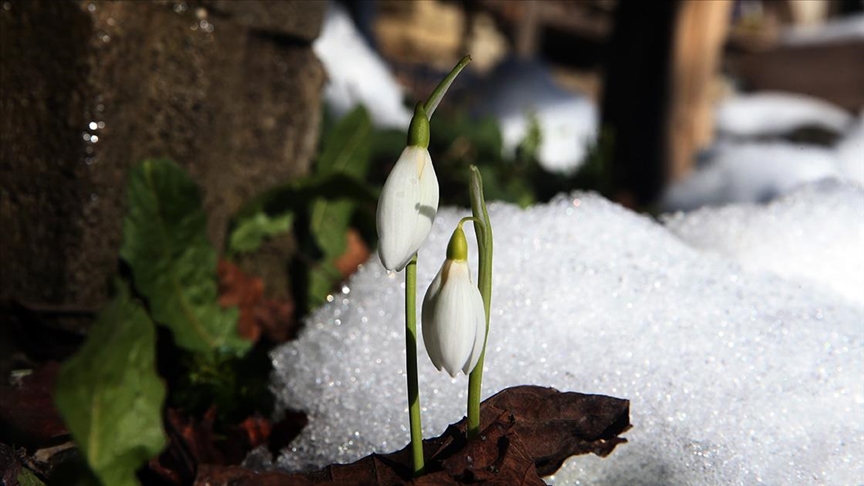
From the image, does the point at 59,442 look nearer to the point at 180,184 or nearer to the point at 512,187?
the point at 180,184

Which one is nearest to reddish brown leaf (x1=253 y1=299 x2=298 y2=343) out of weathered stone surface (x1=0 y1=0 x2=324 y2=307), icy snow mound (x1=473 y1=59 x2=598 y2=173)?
weathered stone surface (x1=0 y1=0 x2=324 y2=307)

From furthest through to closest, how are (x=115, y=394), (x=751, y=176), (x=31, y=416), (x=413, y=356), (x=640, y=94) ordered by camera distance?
(x=640, y=94), (x=751, y=176), (x=31, y=416), (x=413, y=356), (x=115, y=394)

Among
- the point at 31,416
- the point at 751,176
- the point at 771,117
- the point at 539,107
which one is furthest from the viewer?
the point at 771,117

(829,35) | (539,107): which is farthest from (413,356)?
(829,35)

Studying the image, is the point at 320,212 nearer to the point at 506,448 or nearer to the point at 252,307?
the point at 252,307

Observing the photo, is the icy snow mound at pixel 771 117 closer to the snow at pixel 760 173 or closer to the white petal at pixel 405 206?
the snow at pixel 760 173

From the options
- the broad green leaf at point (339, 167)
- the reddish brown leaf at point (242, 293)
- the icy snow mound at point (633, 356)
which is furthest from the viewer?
the broad green leaf at point (339, 167)

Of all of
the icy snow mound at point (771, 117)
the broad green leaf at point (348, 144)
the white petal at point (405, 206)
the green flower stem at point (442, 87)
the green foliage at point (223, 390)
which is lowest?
the icy snow mound at point (771, 117)

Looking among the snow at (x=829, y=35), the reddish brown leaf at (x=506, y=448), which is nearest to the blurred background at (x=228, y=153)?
the reddish brown leaf at (x=506, y=448)
